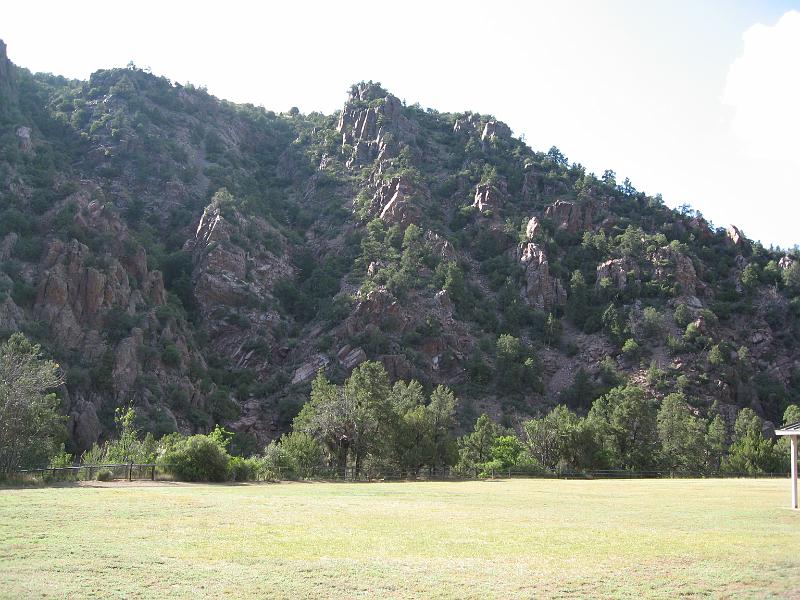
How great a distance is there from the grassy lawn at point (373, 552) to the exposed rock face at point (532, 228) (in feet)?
340

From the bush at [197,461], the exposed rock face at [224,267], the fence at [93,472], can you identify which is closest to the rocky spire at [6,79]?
the exposed rock face at [224,267]

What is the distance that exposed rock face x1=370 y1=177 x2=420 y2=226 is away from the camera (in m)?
127

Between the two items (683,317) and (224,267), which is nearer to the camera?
(683,317)

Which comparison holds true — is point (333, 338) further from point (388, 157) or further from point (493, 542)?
point (493, 542)

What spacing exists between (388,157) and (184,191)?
42221mm

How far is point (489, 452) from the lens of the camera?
70.8 metres

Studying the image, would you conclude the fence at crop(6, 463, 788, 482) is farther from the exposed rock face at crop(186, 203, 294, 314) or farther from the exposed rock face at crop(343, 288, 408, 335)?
the exposed rock face at crop(186, 203, 294, 314)

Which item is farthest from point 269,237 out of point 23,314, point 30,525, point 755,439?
point 30,525

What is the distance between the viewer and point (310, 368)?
9619 centimetres

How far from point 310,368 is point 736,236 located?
86520mm

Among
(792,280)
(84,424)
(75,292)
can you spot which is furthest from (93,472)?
(792,280)

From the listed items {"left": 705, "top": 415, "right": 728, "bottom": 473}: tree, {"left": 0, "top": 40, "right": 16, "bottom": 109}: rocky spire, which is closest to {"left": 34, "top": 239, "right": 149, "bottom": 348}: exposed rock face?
{"left": 0, "top": 40, "right": 16, "bottom": 109}: rocky spire

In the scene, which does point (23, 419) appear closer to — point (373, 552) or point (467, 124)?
point (373, 552)

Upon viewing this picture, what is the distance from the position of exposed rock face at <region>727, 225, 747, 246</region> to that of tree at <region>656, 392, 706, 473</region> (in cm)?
6028
